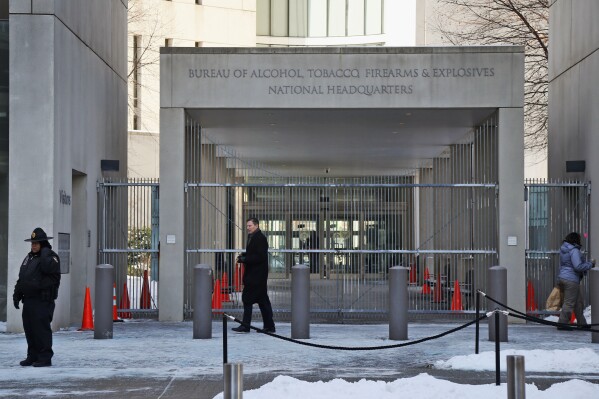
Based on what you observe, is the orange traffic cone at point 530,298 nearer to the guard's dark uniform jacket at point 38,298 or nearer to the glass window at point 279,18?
the guard's dark uniform jacket at point 38,298

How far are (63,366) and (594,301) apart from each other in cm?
824

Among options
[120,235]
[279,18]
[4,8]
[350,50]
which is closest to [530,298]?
[350,50]

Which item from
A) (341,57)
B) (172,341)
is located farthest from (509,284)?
(172,341)

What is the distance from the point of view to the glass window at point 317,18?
204 feet

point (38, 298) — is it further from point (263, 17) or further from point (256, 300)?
point (263, 17)

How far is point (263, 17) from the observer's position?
63.0 meters

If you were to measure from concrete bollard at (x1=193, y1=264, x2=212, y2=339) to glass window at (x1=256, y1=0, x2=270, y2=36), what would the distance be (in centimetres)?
4584

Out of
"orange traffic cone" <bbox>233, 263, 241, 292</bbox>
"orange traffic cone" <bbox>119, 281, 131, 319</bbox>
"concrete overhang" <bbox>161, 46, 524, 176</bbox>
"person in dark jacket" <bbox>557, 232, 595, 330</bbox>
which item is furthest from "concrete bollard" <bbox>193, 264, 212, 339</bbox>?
"orange traffic cone" <bbox>233, 263, 241, 292</bbox>

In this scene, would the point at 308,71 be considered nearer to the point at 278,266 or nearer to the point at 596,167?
the point at 596,167

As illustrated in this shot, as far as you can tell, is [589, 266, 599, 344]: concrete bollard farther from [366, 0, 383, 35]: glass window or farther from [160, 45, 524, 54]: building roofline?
[366, 0, 383, 35]: glass window

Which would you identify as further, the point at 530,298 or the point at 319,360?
the point at 530,298

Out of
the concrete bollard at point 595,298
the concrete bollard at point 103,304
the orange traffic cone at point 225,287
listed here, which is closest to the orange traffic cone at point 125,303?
the orange traffic cone at point 225,287

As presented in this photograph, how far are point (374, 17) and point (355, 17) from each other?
1.31m

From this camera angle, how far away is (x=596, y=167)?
21.8m
